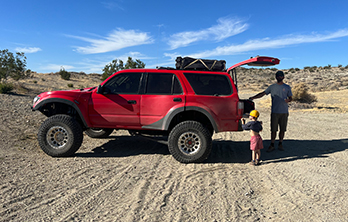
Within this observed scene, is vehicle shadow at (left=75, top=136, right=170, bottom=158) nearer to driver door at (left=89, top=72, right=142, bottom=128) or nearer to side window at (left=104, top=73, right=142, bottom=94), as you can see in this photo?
driver door at (left=89, top=72, right=142, bottom=128)

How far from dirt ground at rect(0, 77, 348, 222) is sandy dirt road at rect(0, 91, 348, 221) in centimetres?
1

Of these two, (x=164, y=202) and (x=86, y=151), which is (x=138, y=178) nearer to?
(x=164, y=202)

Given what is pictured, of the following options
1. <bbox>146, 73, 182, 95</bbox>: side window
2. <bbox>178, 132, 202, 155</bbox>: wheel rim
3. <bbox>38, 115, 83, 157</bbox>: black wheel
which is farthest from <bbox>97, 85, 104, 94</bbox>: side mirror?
<bbox>178, 132, 202, 155</bbox>: wheel rim

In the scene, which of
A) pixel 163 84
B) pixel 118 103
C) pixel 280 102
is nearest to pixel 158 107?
pixel 163 84

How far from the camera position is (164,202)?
3.63 meters

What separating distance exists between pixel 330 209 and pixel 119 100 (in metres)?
4.35

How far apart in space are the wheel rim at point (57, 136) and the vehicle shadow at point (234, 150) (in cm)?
49

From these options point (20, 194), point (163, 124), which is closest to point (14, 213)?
point (20, 194)

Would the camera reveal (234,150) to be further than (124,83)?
Yes

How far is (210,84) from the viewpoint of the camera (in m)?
5.74

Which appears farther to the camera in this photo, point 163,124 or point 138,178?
point 163,124

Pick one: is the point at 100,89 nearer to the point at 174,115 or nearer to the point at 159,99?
the point at 159,99

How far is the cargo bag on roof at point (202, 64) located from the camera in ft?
19.3

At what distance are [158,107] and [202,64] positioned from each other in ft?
4.65
